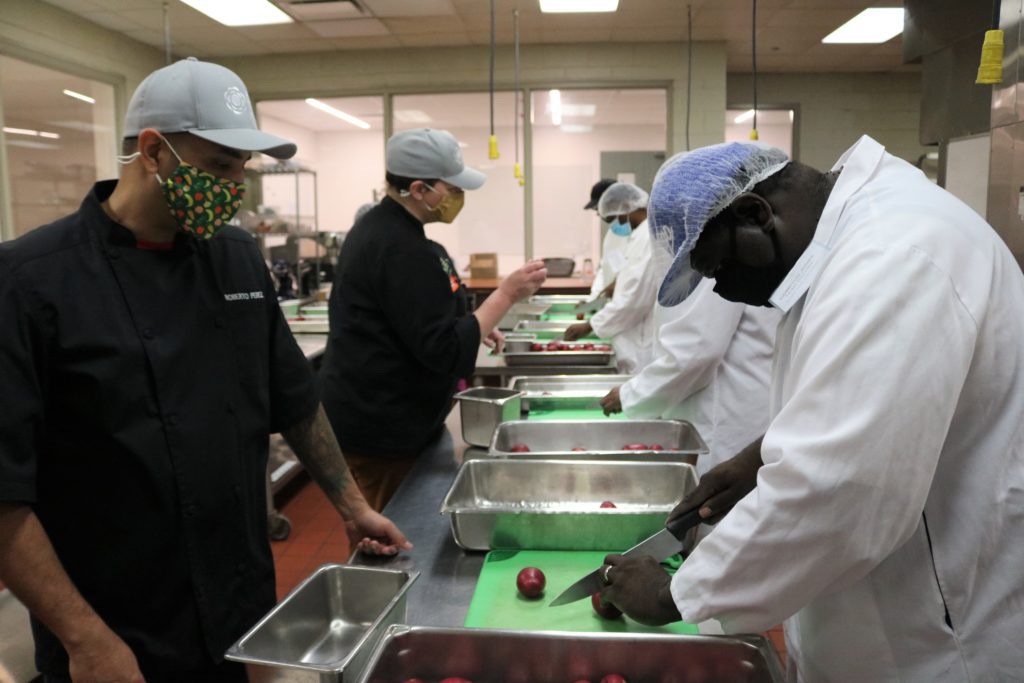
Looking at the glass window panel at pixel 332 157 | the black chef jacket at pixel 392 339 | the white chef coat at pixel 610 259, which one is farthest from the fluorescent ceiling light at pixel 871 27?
the black chef jacket at pixel 392 339

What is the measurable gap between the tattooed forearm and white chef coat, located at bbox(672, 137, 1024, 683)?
2.44 feet

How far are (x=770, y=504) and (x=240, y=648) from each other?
0.72 metres

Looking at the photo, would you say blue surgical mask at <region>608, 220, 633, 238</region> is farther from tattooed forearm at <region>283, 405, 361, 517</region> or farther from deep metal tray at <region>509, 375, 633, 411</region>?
tattooed forearm at <region>283, 405, 361, 517</region>

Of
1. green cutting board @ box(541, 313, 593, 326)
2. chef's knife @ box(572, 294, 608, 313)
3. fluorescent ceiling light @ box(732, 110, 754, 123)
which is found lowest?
green cutting board @ box(541, 313, 593, 326)

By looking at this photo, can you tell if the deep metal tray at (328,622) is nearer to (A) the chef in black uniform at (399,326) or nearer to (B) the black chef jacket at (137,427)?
(B) the black chef jacket at (137,427)

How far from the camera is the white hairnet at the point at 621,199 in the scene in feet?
15.0

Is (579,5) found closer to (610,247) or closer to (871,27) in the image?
(610,247)

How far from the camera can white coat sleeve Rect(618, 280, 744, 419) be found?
6.80ft

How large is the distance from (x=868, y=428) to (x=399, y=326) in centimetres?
135

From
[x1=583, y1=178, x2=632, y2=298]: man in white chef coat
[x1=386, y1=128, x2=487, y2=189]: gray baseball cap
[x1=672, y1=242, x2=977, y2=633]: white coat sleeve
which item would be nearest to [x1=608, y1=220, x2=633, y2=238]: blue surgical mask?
[x1=583, y1=178, x2=632, y2=298]: man in white chef coat

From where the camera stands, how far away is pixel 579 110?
7.16 metres

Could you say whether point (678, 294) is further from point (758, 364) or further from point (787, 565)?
point (758, 364)

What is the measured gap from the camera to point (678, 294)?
1.27m

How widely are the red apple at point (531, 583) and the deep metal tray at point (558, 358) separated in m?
1.94
